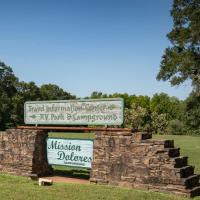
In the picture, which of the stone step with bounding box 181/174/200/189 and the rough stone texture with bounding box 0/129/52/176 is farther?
the rough stone texture with bounding box 0/129/52/176

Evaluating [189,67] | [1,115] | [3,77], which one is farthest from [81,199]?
[3,77]

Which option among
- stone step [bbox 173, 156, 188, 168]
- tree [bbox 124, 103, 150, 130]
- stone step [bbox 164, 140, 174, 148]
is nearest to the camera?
stone step [bbox 173, 156, 188, 168]

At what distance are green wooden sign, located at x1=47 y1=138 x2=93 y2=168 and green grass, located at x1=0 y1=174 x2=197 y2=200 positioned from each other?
1434 mm

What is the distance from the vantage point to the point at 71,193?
41.4ft

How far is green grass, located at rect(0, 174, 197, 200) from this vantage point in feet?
39.4

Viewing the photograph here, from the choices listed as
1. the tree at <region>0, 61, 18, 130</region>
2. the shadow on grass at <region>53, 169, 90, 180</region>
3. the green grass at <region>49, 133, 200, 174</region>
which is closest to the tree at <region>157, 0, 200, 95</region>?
the green grass at <region>49, 133, 200, 174</region>

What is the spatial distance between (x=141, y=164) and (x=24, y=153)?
17.3 ft

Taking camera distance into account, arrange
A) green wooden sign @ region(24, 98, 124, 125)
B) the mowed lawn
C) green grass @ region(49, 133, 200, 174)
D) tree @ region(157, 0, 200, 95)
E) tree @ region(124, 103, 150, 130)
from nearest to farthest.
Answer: the mowed lawn
green wooden sign @ region(24, 98, 124, 125)
green grass @ region(49, 133, 200, 174)
tree @ region(157, 0, 200, 95)
tree @ region(124, 103, 150, 130)

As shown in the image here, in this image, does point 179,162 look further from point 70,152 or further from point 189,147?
point 189,147

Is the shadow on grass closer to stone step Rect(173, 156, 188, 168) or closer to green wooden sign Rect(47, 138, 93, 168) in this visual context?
green wooden sign Rect(47, 138, 93, 168)

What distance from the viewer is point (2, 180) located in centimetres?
1509

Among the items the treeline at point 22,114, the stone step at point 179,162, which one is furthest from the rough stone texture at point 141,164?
the treeline at point 22,114

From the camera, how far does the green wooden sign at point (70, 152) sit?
15406 mm

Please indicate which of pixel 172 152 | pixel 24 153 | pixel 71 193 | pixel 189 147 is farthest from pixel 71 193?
pixel 189 147
